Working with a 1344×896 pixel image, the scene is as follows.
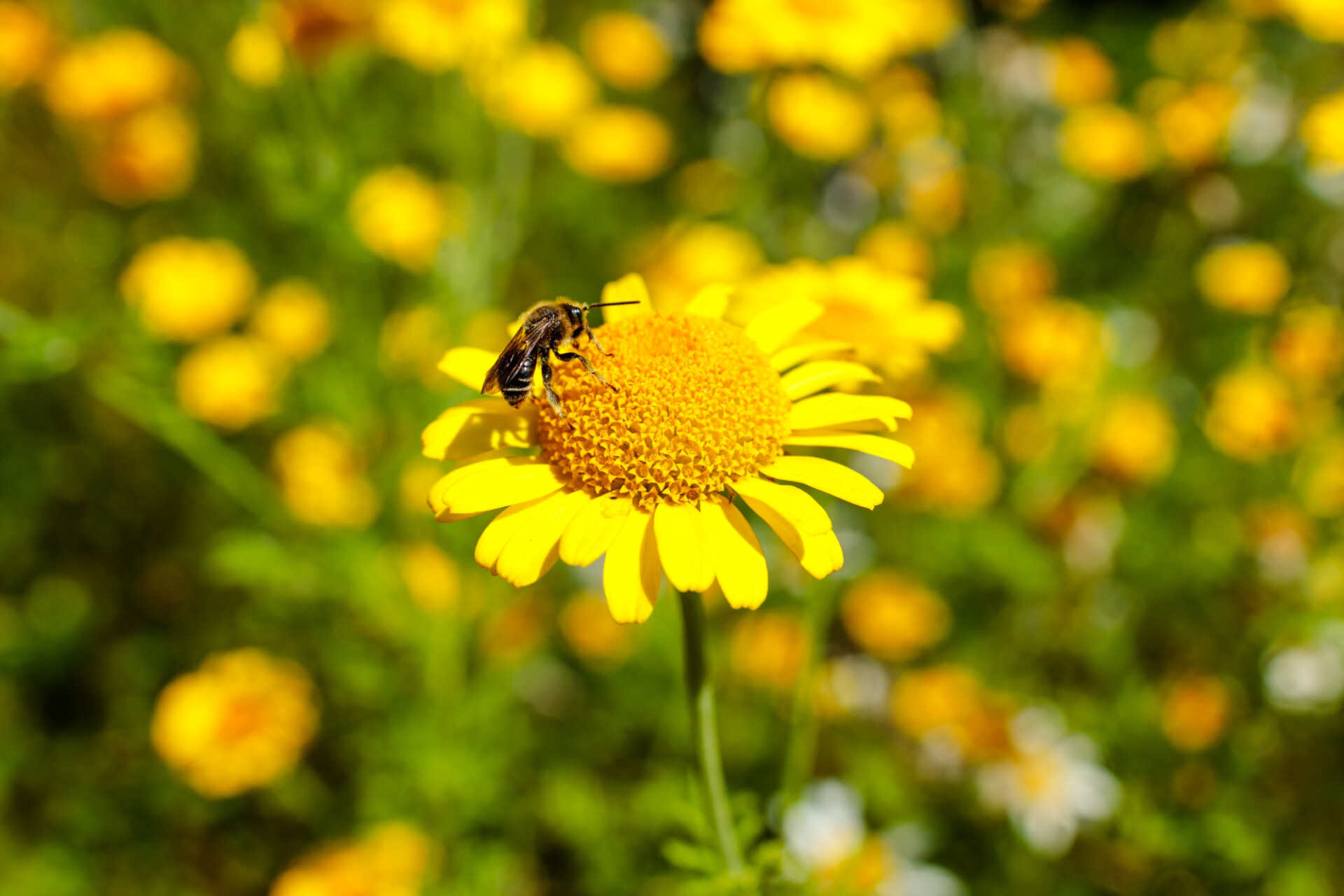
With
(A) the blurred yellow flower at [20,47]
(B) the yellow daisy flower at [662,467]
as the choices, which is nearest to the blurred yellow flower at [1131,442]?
(B) the yellow daisy flower at [662,467]

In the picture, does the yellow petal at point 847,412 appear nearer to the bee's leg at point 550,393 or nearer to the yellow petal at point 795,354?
the yellow petal at point 795,354

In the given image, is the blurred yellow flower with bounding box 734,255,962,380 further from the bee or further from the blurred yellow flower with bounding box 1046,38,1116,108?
the blurred yellow flower with bounding box 1046,38,1116,108

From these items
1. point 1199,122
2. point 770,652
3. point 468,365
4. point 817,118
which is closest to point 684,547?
point 468,365

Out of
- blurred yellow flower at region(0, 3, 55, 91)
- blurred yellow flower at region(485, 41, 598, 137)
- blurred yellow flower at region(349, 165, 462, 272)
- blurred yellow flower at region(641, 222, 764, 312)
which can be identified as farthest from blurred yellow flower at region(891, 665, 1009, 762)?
blurred yellow flower at region(0, 3, 55, 91)

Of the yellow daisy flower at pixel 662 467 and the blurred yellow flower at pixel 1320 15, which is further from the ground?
the blurred yellow flower at pixel 1320 15

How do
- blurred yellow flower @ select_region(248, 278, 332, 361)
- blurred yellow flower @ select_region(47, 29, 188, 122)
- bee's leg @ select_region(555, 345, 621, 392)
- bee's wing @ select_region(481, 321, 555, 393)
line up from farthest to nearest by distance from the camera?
blurred yellow flower @ select_region(47, 29, 188, 122) → blurred yellow flower @ select_region(248, 278, 332, 361) → bee's wing @ select_region(481, 321, 555, 393) → bee's leg @ select_region(555, 345, 621, 392)
